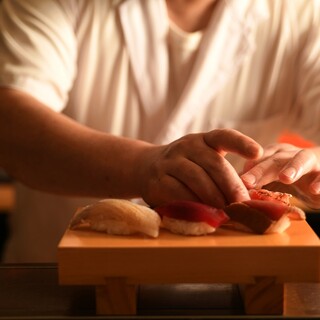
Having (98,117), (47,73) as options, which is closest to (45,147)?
(47,73)

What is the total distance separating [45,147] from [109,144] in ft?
0.52

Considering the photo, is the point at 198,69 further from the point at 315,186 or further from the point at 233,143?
the point at 233,143

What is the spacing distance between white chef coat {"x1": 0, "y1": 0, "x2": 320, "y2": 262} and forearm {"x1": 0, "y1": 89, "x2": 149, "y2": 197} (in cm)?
20

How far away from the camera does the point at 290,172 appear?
1.10m

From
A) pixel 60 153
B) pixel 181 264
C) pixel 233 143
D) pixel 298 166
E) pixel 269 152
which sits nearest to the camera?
pixel 181 264

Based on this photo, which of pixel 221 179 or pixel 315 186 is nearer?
pixel 221 179

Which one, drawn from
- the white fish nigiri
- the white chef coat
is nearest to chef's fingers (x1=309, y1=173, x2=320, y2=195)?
the white fish nigiri

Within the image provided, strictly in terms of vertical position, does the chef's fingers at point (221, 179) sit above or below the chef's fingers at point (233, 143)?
below

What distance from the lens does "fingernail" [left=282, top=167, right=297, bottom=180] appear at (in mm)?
1096

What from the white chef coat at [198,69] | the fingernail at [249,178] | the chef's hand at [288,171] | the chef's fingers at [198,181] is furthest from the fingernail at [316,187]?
the white chef coat at [198,69]

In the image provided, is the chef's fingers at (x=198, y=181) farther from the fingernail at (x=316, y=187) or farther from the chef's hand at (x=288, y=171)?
the fingernail at (x=316, y=187)

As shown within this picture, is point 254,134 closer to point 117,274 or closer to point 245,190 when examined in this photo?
point 245,190

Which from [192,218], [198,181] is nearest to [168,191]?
[198,181]

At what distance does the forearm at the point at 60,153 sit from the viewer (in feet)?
4.17
